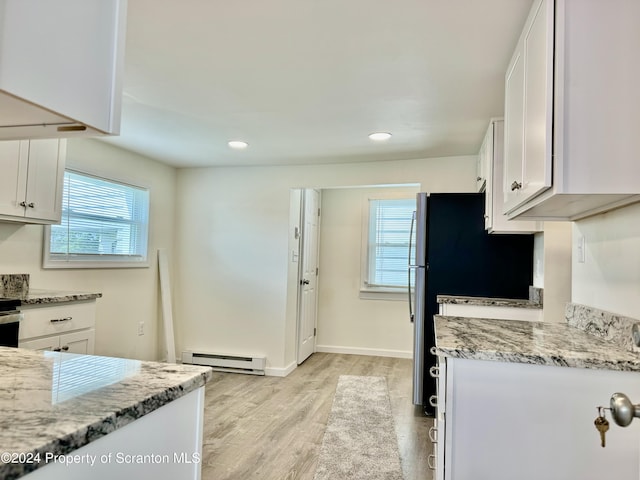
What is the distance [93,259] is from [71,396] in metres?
3.14

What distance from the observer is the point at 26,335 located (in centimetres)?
231

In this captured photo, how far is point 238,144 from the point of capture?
3.54 metres

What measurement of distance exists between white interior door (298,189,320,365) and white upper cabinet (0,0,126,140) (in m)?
3.66

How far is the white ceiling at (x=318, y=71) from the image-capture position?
163cm

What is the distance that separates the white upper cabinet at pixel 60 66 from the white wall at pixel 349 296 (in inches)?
173

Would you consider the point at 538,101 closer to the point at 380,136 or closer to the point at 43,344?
the point at 380,136

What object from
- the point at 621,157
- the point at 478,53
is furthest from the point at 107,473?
the point at 478,53

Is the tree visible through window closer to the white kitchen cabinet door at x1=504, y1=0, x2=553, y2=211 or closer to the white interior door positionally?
the white interior door

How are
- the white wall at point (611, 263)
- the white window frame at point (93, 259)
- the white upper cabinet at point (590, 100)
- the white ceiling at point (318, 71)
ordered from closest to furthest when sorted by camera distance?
the white upper cabinet at point (590, 100) → the white wall at point (611, 263) → the white ceiling at point (318, 71) → the white window frame at point (93, 259)

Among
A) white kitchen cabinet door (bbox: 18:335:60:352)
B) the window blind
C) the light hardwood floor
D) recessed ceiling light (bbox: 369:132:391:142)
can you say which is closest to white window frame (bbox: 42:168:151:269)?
the window blind

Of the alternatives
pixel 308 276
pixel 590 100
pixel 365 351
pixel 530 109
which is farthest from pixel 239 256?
pixel 590 100

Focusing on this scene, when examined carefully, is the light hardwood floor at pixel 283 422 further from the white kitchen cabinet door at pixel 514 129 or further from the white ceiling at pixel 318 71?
the white ceiling at pixel 318 71

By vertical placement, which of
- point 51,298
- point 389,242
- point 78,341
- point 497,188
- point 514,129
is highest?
point 514,129

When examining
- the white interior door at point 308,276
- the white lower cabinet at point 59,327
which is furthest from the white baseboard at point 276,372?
the white lower cabinet at point 59,327
